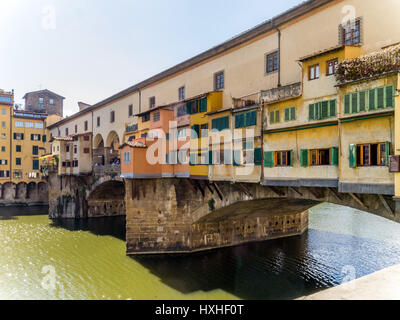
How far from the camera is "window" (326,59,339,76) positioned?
1285 cm

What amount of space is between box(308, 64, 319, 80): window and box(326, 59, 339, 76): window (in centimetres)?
52

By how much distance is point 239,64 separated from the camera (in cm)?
1989

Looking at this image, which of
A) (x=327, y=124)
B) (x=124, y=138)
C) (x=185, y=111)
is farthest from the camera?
(x=124, y=138)

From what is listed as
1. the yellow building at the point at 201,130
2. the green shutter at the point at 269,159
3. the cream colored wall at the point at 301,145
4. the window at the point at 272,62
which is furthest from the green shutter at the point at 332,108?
the yellow building at the point at 201,130

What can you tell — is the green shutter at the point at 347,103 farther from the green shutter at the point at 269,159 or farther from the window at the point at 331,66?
the green shutter at the point at 269,159

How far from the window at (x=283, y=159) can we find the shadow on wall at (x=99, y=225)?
21.9 metres

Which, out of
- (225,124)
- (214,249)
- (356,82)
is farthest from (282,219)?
(356,82)

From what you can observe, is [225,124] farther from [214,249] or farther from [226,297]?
[214,249]

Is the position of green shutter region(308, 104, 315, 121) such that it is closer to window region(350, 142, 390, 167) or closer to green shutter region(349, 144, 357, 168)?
green shutter region(349, 144, 357, 168)

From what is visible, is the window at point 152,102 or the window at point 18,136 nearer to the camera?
the window at point 152,102

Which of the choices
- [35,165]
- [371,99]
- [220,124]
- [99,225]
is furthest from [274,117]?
[35,165]

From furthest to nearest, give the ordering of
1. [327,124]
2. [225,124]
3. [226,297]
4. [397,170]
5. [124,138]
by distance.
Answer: [124,138] → [225,124] → [226,297] → [327,124] → [397,170]

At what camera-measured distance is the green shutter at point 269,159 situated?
614 inches
